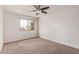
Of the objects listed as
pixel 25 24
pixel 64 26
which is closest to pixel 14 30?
pixel 25 24

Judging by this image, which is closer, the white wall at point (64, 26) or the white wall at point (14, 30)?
the white wall at point (14, 30)

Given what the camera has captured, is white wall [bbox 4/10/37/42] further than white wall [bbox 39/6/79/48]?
No

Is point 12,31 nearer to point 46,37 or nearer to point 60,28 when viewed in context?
point 46,37

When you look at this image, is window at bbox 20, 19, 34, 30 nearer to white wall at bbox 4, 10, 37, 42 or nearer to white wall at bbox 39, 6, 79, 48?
white wall at bbox 4, 10, 37, 42

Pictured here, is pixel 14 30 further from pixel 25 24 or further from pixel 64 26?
pixel 64 26

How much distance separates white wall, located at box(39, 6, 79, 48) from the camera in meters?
2.65

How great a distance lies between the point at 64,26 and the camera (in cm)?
321

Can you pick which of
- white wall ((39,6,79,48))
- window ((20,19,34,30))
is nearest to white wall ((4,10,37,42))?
window ((20,19,34,30))

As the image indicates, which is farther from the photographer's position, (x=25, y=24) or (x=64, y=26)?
(x=64, y=26)

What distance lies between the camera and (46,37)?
251 centimetres

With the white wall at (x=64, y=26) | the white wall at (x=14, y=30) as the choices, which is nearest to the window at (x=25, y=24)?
the white wall at (x=14, y=30)

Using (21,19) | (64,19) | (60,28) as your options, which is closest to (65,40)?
(60,28)

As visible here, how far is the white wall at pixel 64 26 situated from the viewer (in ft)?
8.71

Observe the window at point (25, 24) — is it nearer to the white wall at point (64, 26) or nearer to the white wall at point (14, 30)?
the white wall at point (14, 30)
